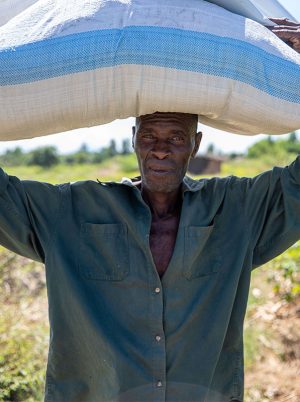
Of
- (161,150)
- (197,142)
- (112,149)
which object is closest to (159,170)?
(161,150)

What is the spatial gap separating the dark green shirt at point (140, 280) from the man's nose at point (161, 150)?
6.7 inches

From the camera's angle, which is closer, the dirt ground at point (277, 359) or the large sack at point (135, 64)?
the large sack at point (135, 64)

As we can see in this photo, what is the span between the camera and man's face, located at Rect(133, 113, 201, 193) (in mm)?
2566

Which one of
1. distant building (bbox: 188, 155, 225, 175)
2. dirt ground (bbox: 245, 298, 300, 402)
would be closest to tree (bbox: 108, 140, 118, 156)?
distant building (bbox: 188, 155, 225, 175)

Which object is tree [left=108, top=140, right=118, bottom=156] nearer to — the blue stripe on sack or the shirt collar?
the shirt collar

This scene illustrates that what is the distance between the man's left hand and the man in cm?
42

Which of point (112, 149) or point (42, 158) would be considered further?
point (112, 149)

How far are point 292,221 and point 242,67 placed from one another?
60 centimetres

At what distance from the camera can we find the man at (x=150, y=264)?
252cm

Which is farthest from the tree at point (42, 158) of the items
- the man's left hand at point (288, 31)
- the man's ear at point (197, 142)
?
the man's left hand at point (288, 31)

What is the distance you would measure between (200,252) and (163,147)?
40 cm

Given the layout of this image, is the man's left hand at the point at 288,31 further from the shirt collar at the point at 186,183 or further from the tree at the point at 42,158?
the tree at the point at 42,158

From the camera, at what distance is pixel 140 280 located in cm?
253

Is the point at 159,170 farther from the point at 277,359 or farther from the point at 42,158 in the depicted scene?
the point at 42,158
